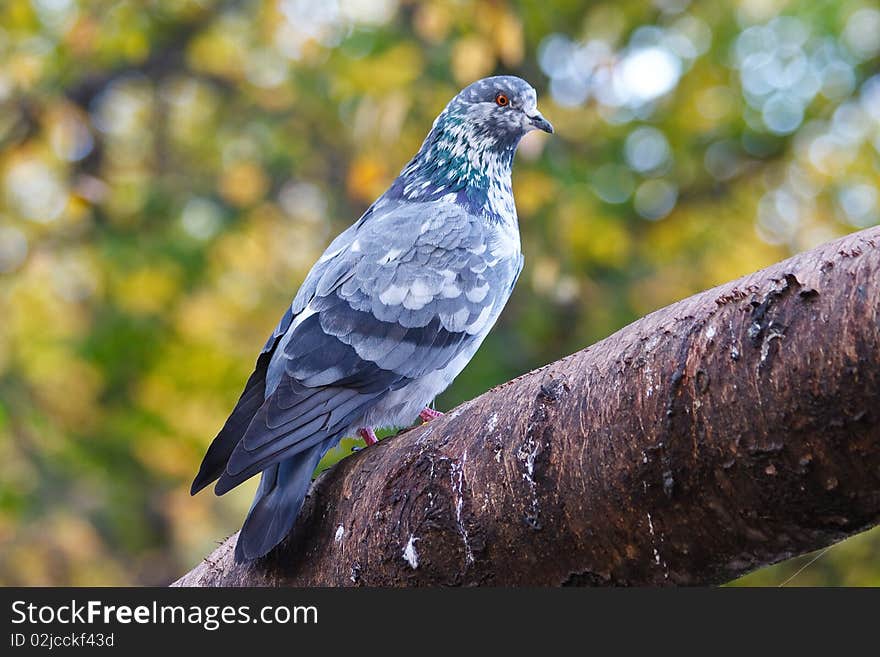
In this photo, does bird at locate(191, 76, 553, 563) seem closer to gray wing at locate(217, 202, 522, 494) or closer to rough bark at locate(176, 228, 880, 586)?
gray wing at locate(217, 202, 522, 494)

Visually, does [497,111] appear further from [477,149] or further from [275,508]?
[275,508]

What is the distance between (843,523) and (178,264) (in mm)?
6343

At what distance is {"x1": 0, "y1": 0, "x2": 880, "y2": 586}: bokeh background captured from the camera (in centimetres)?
721

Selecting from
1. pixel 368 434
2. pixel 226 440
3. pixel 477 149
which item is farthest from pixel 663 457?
pixel 477 149

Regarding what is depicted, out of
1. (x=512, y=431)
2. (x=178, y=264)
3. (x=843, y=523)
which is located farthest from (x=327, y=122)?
(x=843, y=523)

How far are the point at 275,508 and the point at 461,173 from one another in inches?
76.3

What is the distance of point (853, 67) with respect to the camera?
8.19 m

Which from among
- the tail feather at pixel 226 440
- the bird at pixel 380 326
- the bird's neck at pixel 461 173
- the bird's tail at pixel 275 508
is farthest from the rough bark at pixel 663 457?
the bird's neck at pixel 461 173

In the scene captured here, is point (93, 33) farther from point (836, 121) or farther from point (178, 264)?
point (836, 121)

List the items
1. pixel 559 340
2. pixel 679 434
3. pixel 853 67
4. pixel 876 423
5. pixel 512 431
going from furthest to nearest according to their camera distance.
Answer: pixel 853 67, pixel 559 340, pixel 512 431, pixel 679 434, pixel 876 423

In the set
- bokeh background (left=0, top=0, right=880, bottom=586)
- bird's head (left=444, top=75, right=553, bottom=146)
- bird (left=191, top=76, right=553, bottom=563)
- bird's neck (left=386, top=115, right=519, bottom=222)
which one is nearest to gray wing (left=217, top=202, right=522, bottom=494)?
bird (left=191, top=76, right=553, bottom=563)

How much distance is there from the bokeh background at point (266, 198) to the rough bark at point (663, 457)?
3.91 meters

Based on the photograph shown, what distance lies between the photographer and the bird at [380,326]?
303cm

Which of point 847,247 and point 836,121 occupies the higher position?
point 836,121
